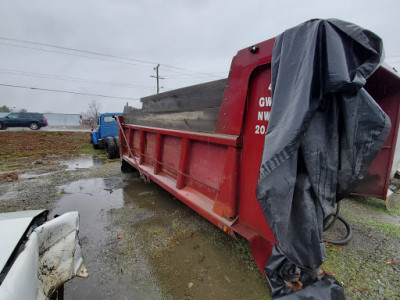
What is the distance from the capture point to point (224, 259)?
7.90 feet

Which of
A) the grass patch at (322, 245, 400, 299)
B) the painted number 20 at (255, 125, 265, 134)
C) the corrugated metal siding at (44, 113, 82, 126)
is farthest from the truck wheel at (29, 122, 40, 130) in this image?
the corrugated metal siding at (44, 113, 82, 126)

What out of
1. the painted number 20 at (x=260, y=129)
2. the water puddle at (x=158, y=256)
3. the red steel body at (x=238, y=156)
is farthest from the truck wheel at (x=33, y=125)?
the painted number 20 at (x=260, y=129)

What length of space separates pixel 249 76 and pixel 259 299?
6.71 feet

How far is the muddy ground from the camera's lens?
6.57ft

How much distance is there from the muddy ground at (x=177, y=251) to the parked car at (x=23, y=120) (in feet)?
86.0

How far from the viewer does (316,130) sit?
52.2 inches

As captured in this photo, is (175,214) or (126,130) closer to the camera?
(175,214)

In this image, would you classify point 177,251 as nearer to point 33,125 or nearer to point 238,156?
point 238,156

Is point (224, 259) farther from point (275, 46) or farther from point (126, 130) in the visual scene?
point (126, 130)

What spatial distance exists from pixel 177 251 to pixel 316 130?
217cm

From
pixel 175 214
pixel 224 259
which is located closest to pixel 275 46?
pixel 224 259

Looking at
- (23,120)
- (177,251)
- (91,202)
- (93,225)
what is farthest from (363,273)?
(23,120)

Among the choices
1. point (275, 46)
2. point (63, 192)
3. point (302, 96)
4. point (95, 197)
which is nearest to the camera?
point (302, 96)

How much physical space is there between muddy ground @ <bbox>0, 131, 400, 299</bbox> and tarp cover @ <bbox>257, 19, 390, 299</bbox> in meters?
1.05
